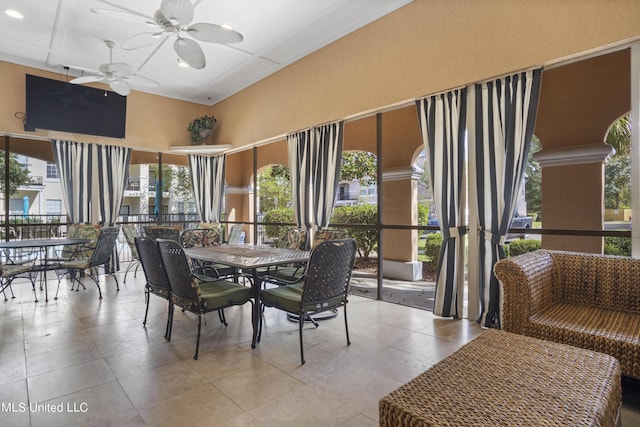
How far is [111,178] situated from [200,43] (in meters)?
3.14

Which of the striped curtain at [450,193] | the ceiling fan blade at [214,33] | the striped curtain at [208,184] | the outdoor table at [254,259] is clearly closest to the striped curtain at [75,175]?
the striped curtain at [208,184]

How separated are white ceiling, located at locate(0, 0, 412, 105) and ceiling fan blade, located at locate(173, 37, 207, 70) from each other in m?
0.70

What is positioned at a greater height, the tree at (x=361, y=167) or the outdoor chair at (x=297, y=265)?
the tree at (x=361, y=167)

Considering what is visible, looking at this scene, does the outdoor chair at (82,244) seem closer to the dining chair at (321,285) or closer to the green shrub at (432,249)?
the dining chair at (321,285)

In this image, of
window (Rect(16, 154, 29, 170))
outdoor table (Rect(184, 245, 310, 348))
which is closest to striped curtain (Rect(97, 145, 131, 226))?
window (Rect(16, 154, 29, 170))

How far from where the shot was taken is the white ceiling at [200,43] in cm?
405

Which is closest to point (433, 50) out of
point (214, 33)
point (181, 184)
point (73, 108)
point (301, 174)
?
point (214, 33)

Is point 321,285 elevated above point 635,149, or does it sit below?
below

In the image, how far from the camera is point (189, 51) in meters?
3.72

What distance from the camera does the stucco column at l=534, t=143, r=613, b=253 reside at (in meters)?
4.75

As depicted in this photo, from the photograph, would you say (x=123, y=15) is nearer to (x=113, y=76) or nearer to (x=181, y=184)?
(x=113, y=76)

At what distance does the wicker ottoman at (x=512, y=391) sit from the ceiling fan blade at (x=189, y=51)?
3748 millimetres

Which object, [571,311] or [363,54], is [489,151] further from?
[363,54]

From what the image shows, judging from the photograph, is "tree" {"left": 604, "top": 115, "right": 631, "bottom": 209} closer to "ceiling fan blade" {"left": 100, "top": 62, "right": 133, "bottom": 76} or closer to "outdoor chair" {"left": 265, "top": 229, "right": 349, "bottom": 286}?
"outdoor chair" {"left": 265, "top": 229, "right": 349, "bottom": 286}
